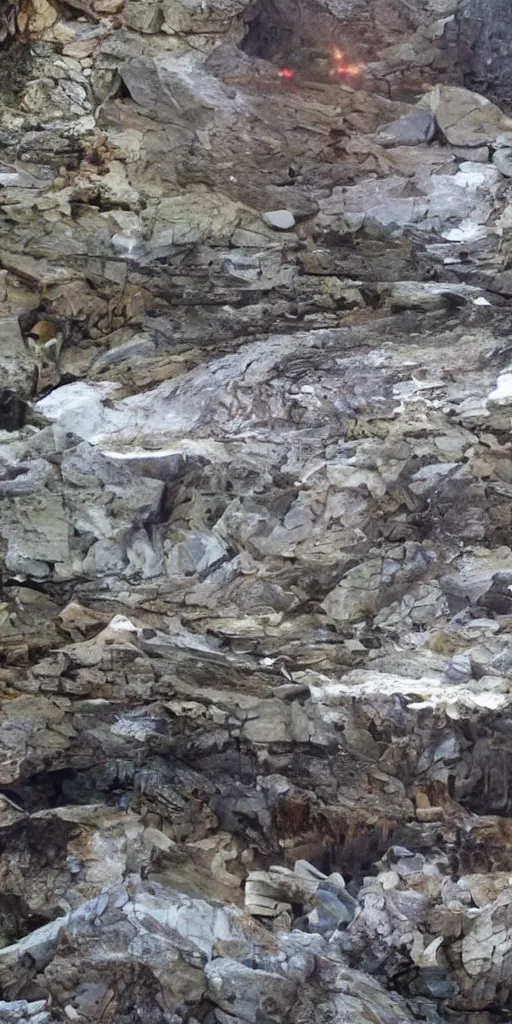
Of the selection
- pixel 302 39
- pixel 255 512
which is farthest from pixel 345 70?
pixel 255 512

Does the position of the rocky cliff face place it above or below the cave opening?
below

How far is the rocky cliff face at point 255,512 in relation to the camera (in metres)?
8.00

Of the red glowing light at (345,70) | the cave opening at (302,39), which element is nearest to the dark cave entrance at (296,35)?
the cave opening at (302,39)

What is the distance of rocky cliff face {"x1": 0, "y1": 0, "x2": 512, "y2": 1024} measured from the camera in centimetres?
800

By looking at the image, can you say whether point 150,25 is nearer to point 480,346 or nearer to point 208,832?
point 480,346

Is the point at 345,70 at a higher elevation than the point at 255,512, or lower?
higher

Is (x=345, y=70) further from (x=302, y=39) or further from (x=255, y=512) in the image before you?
(x=255, y=512)

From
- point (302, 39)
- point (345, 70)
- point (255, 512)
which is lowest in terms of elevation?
point (255, 512)

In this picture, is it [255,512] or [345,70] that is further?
[345,70]

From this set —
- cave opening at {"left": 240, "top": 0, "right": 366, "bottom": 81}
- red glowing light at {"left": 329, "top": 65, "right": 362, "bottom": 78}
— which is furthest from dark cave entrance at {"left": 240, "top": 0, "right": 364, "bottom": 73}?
red glowing light at {"left": 329, "top": 65, "right": 362, "bottom": 78}

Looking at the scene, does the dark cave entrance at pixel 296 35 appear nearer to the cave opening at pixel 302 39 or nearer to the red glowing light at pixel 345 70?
the cave opening at pixel 302 39

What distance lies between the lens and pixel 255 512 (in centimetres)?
1018

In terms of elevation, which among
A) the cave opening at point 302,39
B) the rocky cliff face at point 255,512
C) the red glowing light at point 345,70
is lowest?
the rocky cliff face at point 255,512

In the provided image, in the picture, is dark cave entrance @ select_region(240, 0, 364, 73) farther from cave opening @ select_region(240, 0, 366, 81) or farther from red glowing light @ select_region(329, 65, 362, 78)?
red glowing light @ select_region(329, 65, 362, 78)
